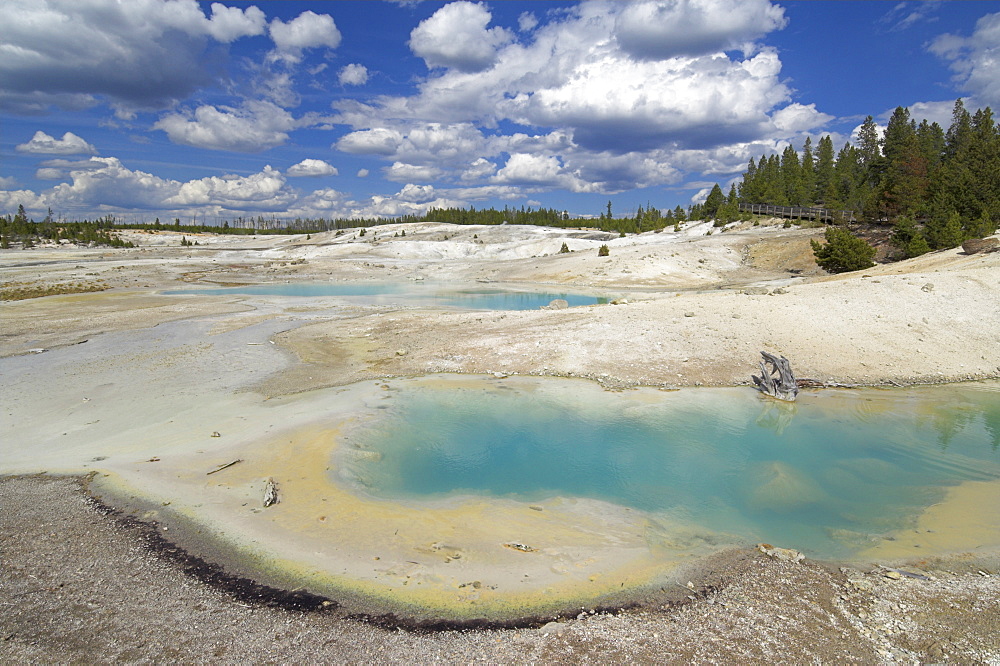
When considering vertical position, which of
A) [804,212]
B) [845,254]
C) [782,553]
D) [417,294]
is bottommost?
[782,553]

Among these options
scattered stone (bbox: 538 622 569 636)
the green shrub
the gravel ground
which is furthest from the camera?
the green shrub

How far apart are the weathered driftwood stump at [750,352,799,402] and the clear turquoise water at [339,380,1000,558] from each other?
1.39 ft

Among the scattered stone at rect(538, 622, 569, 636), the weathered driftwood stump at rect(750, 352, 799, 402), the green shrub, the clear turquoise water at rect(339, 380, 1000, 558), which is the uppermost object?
the green shrub

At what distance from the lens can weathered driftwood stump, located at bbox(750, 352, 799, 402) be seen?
567 inches

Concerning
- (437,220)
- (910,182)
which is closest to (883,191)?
(910,182)

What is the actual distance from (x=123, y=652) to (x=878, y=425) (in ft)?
50.1

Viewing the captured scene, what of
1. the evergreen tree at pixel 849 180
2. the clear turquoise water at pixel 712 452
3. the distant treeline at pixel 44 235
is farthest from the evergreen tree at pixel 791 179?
the distant treeline at pixel 44 235

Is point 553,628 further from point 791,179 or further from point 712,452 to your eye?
point 791,179

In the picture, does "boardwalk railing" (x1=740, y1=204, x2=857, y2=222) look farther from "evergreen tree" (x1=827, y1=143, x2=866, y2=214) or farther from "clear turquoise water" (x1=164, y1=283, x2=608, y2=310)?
"clear turquoise water" (x1=164, y1=283, x2=608, y2=310)

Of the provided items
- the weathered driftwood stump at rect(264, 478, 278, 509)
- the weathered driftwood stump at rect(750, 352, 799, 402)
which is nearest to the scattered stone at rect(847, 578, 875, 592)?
the weathered driftwood stump at rect(264, 478, 278, 509)

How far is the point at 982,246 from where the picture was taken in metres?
26.1

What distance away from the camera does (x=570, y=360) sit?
17.3 m

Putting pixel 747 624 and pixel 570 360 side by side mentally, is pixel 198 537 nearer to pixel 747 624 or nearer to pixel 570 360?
pixel 747 624

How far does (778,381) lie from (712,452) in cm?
500
